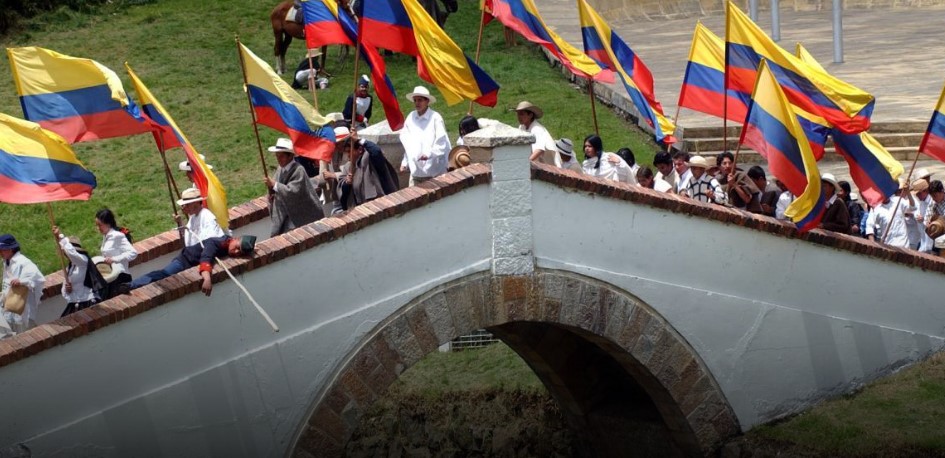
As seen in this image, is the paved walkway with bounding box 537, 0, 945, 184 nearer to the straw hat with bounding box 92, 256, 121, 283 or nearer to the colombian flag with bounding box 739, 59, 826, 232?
the colombian flag with bounding box 739, 59, 826, 232

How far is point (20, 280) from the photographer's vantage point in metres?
14.4

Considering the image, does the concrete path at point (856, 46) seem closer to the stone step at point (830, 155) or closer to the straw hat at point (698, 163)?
the stone step at point (830, 155)

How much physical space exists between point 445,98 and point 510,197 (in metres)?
1.58

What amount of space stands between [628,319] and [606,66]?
137 inches

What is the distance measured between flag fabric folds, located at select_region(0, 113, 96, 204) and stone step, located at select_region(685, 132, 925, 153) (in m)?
11.0

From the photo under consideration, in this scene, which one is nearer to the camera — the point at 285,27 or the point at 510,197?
the point at 510,197

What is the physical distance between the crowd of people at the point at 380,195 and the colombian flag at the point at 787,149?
78cm

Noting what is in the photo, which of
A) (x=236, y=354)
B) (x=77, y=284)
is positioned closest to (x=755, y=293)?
(x=236, y=354)

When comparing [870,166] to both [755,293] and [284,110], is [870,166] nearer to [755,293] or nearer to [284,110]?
[755,293]

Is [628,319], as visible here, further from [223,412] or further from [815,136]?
[223,412]

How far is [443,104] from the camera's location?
26.2m

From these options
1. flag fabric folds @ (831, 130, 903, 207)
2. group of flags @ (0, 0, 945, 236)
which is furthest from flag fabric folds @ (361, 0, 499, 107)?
flag fabric folds @ (831, 130, 903, 207)

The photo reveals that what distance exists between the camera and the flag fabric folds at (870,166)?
55.1 ft

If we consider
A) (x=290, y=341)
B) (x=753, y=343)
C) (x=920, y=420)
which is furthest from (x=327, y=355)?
(x=920, y=420)
